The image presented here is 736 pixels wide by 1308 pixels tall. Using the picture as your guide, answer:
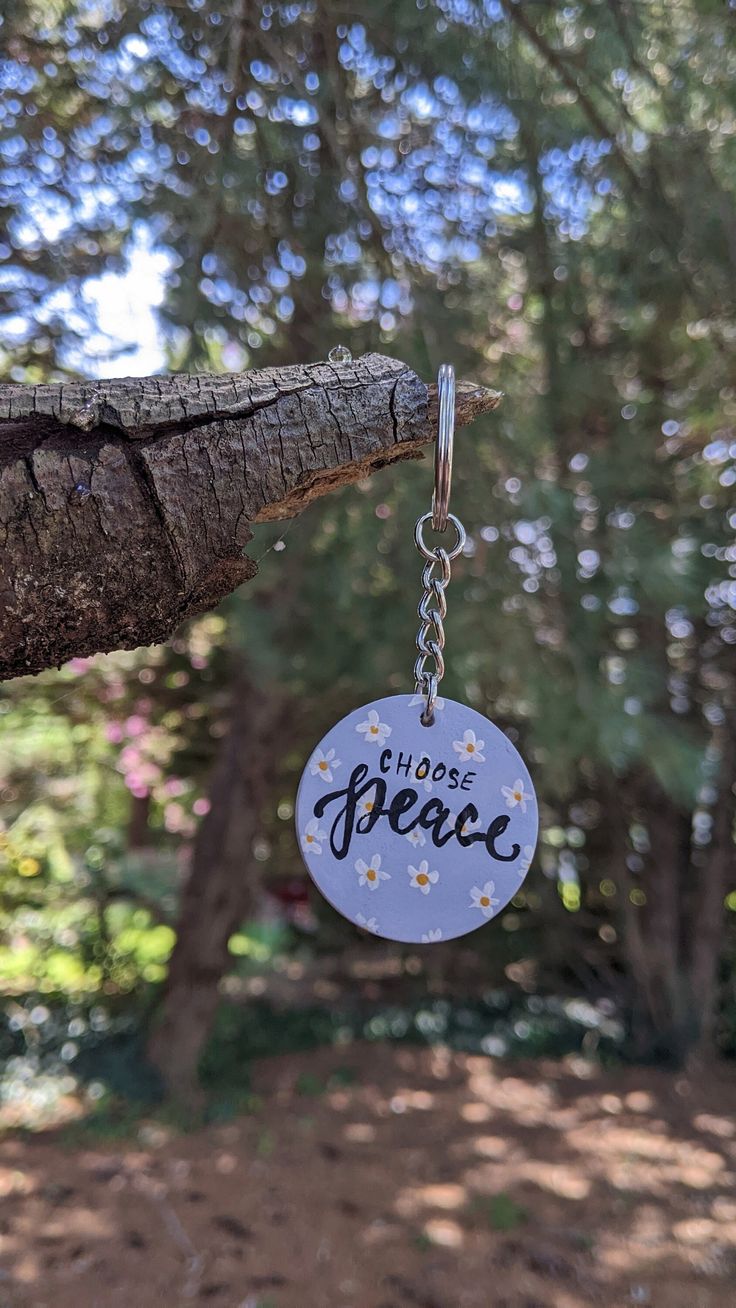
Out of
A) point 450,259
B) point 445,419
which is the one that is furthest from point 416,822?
point 450,259

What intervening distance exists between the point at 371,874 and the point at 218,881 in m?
3.14

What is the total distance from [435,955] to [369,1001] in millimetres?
437

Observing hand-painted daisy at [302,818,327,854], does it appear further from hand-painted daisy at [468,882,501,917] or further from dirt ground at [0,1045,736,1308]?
dirt ground at [0,1045,736,1308]

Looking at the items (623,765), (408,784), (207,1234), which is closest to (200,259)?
(408,784)

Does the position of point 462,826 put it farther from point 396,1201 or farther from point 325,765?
point 396,1201

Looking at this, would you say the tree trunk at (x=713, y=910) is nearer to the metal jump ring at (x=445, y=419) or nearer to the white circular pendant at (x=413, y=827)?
the white circular pendant at (x=413, y=827)

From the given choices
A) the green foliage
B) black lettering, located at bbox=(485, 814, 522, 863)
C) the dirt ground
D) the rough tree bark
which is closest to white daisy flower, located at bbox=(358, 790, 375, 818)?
black lettering, located at bbox=(485, 814, 522, 863)

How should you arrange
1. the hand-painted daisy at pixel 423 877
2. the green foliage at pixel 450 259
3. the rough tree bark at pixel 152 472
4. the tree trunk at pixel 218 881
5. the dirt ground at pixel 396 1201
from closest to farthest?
1. the rough tree bark at pixel 152 472
2. the hand-painted daisy at pixel 423 877
3. the green foliage at pixel 450 259
4. the dirt ground at pixel 396 1201
5. the tree trunk at pixel 218 881

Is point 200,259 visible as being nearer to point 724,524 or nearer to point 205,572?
point 205,572

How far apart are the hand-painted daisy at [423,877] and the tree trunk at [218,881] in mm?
2923

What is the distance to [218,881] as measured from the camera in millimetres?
3877

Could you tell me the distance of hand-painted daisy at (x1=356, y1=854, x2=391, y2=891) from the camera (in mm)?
897

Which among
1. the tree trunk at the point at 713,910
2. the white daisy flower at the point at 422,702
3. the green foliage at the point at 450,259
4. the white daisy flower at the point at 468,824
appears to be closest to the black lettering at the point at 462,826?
the white daisy flower at the point at 468,824

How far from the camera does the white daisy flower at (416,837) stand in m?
0.90
